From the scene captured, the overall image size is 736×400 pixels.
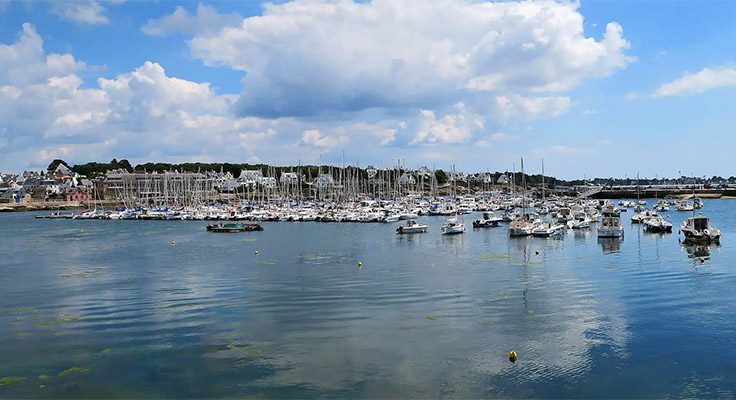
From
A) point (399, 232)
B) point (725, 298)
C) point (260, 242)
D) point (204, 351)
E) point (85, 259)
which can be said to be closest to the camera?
point (204, 351)

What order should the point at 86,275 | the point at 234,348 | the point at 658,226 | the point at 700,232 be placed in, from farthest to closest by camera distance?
the point at 658,226 < the point at 700,232 < the point at 86,275 < the point at 234,348

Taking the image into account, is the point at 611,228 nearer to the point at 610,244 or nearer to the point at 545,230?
the point at 610,244

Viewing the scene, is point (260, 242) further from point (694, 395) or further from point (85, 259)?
point (694, 395)

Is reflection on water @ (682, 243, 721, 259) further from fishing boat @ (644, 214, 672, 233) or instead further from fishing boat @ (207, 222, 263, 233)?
fishing boat @ (207, 222, 263, 233)

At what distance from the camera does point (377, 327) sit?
24.7m

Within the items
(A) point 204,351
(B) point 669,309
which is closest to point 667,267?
(B) point 669,309

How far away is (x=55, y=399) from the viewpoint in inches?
685

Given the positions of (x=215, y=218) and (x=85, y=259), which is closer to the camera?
(x=85, y=259)

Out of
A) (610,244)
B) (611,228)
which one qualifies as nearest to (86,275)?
(610,244)

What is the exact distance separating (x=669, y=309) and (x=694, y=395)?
11875 millimetres

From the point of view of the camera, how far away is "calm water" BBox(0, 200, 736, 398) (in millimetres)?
18359

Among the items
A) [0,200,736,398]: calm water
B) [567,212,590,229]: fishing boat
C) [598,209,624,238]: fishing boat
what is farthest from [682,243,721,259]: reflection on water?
[567,212,590,229]: fishing boat

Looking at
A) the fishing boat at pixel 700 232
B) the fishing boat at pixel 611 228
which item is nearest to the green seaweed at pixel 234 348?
the fishing boat at pixel 611 228

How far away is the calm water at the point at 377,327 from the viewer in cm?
1836
